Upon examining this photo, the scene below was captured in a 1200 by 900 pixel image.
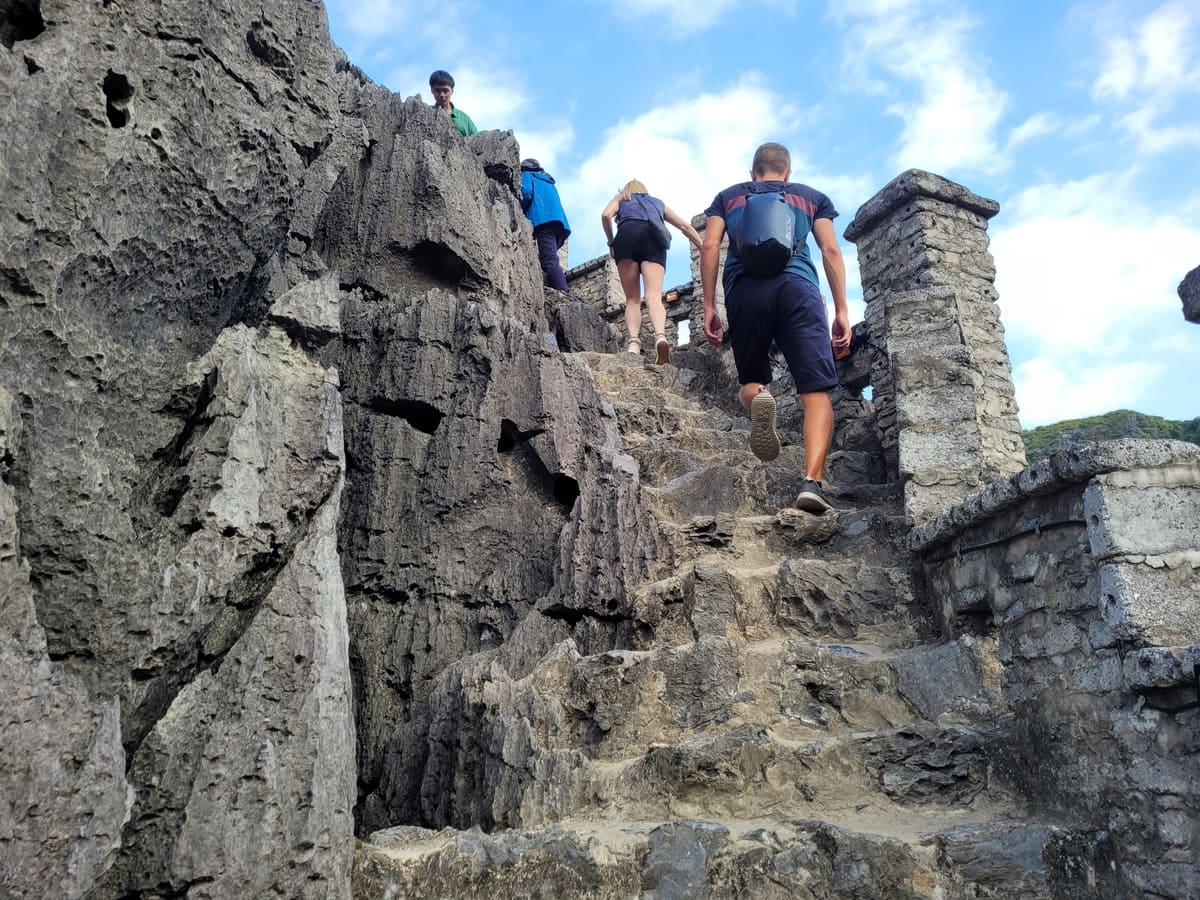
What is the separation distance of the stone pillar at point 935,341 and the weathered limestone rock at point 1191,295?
3.14ft

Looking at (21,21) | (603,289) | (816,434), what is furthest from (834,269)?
(603,289)

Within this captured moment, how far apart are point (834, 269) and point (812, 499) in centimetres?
163

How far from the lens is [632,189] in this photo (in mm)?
9781

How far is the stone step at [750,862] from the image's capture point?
132 inches

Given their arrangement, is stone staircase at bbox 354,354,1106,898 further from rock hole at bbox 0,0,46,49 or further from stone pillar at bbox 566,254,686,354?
stone pillar at bbox 566,254,686,354

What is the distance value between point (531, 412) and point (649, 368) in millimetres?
2862

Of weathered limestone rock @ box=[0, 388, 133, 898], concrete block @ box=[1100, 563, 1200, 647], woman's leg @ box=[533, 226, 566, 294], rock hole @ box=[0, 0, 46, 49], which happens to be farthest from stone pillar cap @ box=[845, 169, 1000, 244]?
weathered limestone rock @ box=[0, 388, 133, 898]

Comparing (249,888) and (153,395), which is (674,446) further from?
(249,888)

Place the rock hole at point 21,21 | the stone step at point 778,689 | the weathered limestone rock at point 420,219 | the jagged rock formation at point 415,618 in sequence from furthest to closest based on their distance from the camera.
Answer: the weathered limestone rock at point 420,219 < the stone step at point 778,689 < the rock hole at point 21,21 < the jagged rock formation at point 415,618

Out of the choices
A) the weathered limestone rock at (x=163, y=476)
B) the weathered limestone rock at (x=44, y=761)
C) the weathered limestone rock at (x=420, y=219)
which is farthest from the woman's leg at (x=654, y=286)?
the weathered limestone rock at (x=44, y=761)

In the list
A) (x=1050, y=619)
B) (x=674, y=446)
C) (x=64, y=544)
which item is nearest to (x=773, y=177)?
(x=674, y=446)

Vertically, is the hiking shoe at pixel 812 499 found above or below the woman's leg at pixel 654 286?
below

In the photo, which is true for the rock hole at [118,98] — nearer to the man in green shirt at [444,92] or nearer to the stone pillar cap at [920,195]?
the stone pillar cap at [920,195]

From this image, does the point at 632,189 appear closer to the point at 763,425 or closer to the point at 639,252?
the point at 639,252
